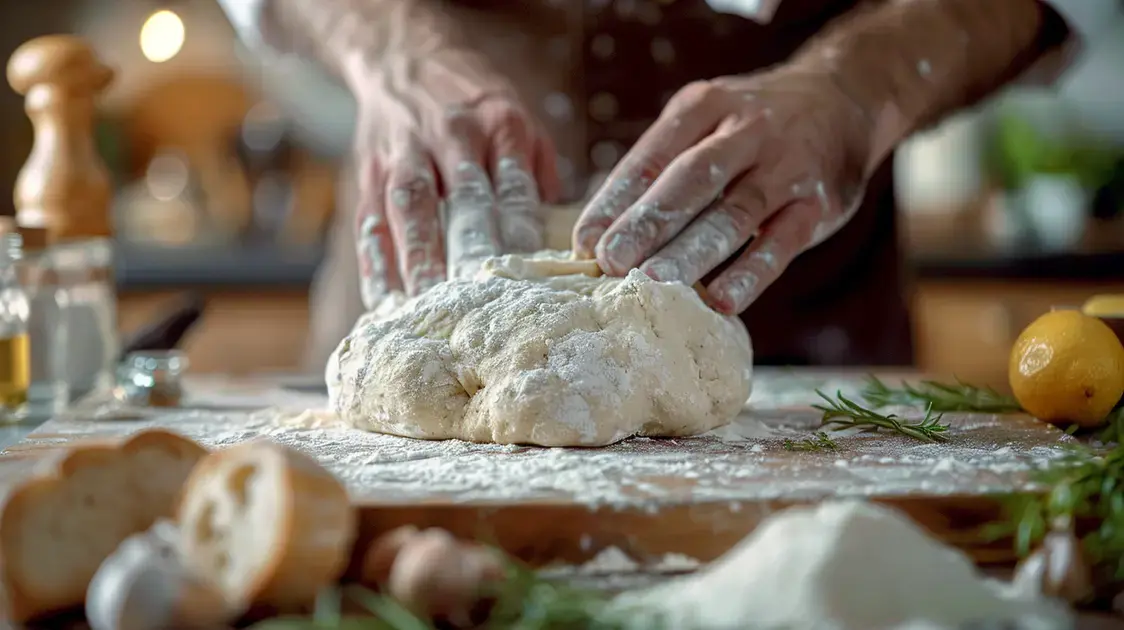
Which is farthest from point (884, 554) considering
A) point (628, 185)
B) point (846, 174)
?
point (846, 174)

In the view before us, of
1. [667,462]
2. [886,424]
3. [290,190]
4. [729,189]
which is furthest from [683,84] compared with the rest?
[290,190]

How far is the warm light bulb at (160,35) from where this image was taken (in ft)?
8.59

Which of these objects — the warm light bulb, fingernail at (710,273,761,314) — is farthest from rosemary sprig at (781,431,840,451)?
the warm light bulb

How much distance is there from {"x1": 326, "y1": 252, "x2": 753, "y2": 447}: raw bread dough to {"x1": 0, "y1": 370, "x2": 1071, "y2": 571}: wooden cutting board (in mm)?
27

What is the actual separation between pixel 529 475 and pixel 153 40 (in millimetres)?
2097

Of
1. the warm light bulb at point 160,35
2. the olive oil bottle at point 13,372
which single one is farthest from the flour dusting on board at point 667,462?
the warm light bulb at point 160,35

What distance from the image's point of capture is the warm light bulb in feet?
8.59

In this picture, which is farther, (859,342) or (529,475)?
(859,342)

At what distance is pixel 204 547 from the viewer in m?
0.73

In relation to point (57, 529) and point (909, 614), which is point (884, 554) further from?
point (57, 529)

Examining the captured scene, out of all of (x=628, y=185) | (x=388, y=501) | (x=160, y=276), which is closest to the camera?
(x=388, y=501)

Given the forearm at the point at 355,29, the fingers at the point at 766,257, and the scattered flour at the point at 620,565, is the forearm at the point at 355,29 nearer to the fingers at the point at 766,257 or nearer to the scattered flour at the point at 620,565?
the fingers at the point at 766,257

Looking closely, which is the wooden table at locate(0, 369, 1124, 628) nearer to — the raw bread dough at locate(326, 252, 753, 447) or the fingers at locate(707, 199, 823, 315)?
the raw bread dough at locate(326, 252, 753, 447)

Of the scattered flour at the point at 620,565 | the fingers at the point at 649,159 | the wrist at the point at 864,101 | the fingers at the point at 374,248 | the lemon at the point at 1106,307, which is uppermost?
the wrist at the point at 864,101
